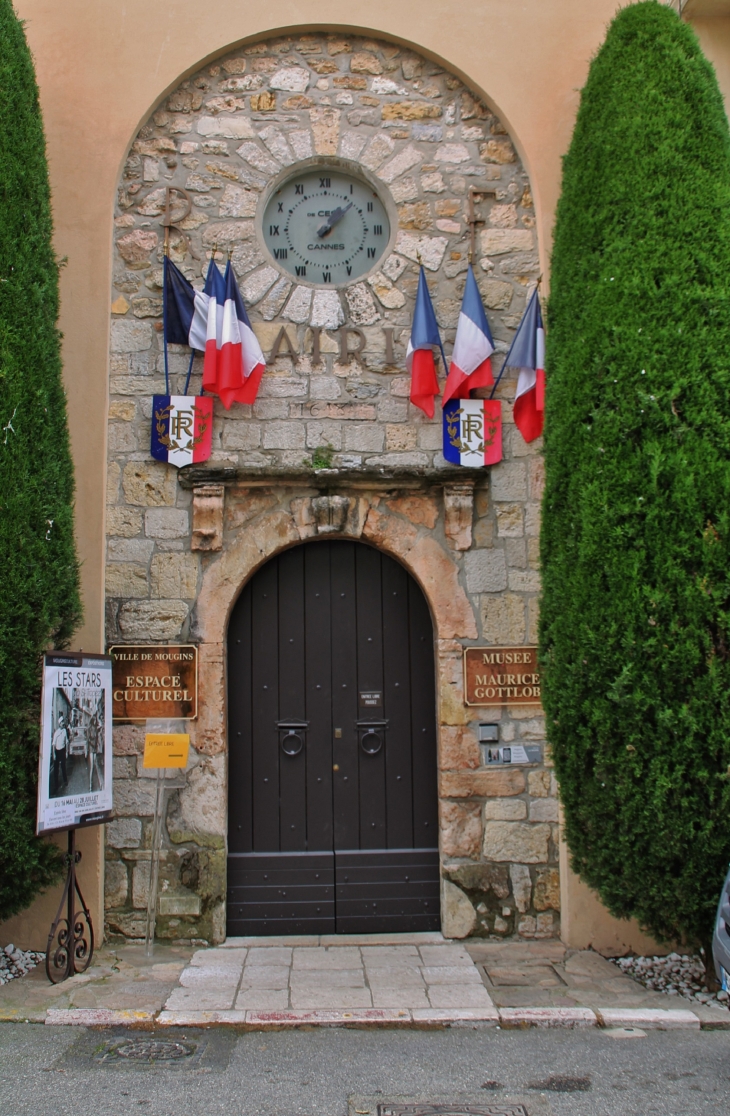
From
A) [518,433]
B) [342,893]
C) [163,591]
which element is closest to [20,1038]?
[342,893]

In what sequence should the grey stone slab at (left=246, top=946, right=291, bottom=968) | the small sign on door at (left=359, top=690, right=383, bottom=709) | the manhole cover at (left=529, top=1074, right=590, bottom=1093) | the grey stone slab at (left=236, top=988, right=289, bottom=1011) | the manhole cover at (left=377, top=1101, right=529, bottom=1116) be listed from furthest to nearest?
the small sign on door at (left=359, top=690, right=383, bottom=709) → the grey stone slab at (left=246, top=946, right=291, bottom=968) → the grey stone slab at (left=236, top=988, right=289, bottom=1011) → the manhole cover at (left=529, top=1074, right=590, bottom=1093) → the manhole cover at (left=377, top=1101, right=529, bottom=1116)

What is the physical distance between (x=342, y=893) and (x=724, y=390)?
337 cm

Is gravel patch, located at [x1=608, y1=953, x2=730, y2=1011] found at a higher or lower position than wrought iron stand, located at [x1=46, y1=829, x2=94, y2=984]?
lower

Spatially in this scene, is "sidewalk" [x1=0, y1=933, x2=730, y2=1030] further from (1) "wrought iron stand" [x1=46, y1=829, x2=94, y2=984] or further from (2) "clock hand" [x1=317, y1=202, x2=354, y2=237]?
(2) "clock hand" [x1=317, y1=202, x2=354, y2=237]

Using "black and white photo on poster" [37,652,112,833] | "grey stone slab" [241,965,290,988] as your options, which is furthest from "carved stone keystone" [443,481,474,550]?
"grey stone slab" [241,965,290,988]

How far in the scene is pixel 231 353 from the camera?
4.79m

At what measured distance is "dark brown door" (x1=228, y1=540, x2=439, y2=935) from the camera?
4867mm

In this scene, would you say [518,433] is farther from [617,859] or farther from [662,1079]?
[662,1079]

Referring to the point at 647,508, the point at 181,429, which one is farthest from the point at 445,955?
the point at 181,429

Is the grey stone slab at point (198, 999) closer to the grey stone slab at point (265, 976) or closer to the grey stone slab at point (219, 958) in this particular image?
the grey stone slab at point (265, 976)

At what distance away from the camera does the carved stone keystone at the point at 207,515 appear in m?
4.87

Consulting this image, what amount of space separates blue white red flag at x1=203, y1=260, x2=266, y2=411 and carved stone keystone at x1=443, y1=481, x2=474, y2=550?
4.21ft

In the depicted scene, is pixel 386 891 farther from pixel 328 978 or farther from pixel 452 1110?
pixel 452 1110

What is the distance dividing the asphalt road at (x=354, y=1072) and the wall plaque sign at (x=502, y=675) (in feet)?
5.70
